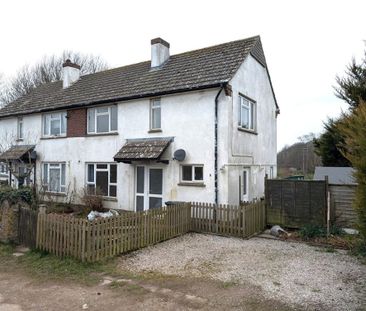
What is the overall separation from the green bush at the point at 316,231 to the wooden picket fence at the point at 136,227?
1.61m

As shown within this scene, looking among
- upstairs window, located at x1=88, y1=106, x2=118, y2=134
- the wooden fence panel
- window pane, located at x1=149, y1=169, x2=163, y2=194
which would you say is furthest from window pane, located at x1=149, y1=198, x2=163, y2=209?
the wooden fence panel

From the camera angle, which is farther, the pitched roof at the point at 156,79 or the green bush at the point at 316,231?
the pitched roof at the point at 156,79

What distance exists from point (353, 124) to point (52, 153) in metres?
16.0

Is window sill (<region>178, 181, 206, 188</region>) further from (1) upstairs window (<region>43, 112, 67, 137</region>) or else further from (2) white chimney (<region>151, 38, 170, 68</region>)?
(1) upstairs window (<region>43, 112, 67, 137</region>)

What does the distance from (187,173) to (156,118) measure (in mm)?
2948

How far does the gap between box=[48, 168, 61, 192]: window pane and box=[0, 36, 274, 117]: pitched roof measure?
3.45 m

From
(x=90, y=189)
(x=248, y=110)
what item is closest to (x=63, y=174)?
(x=90, y=189)

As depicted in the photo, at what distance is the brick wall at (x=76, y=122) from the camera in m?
16.5

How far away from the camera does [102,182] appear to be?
620 inches

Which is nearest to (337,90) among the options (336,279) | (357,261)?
(357,261)

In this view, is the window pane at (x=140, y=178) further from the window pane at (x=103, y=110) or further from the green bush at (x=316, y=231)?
the green bush at (x=316, y=231)

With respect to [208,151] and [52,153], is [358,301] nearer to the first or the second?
[208,151]

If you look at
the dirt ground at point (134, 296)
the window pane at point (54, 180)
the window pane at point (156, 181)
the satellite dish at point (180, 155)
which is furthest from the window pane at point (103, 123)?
the dirt ground at point (134, 296)

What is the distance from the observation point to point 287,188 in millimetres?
11953
